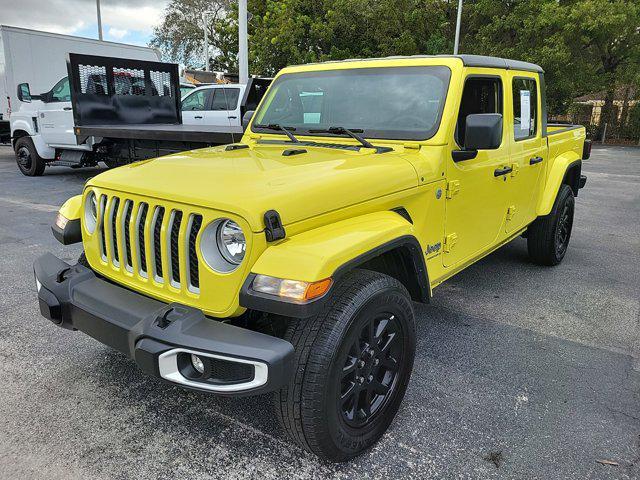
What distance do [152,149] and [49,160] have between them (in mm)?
4554

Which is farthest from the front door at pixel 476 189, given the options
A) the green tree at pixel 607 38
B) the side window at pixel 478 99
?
the green tree at pixel 607 38

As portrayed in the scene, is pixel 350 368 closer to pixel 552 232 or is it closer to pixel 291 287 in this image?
pixel 291 287

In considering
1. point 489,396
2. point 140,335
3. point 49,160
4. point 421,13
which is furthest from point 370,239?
point 421,13

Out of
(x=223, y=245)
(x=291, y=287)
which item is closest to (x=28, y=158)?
(x=223, y=245)

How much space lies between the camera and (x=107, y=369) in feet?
10.4

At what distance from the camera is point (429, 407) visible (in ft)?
9.34

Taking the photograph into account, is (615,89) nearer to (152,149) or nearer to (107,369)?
(152,149)

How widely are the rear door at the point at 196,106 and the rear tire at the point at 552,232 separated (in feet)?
26.9

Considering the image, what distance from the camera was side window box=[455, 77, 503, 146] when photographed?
328 cm

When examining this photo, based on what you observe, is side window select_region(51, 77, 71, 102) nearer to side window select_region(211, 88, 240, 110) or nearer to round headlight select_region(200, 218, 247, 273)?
side window select_region(211, 88, 240, 110)

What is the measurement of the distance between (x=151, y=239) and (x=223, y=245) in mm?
383

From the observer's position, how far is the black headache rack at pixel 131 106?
6.76m

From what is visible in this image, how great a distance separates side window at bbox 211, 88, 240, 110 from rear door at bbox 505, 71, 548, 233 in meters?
7.20

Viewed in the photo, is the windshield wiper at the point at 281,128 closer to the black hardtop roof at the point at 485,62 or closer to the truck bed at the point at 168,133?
the black hardtop roof at the point at 485,62
